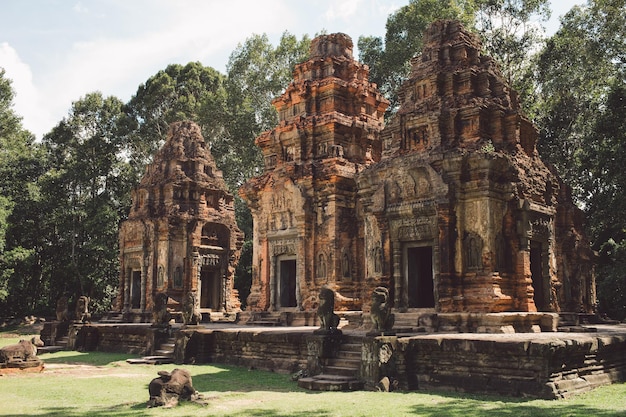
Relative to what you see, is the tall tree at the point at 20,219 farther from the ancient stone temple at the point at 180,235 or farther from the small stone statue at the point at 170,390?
the small stone statue at the point at 170,390

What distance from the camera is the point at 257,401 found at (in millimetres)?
9625

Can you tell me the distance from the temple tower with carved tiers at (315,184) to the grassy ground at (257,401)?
6493 mm

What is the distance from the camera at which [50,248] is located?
34.1 meters

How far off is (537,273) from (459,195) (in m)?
3.30

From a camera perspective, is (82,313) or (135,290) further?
(135,290)

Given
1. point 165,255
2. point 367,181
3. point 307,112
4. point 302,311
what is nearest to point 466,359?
point 367,181

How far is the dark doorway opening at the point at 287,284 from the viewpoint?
A: 20.6m

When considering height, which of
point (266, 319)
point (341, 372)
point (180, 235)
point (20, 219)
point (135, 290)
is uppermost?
point (20, 219)

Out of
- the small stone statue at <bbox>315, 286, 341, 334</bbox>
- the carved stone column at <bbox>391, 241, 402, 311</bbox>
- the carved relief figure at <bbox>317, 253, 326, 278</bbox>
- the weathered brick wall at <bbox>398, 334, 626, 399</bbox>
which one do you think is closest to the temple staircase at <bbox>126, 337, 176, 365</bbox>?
the carved relief figure at <bbox>317, 253, 326, 278</bbox>

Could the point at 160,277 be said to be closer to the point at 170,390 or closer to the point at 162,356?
the point at 162,356

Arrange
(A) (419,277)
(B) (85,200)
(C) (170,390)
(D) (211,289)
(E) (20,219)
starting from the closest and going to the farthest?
(C) (170,390) < (A) (419,277) < (D) (211,289) < (E) (20,219) < (B) (85,200)

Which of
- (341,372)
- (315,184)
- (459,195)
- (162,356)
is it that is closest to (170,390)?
(341,372)

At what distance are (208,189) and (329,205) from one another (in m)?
7.99

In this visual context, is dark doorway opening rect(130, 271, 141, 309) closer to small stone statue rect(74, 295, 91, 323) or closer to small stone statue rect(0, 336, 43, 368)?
small stone statue rect(74, 295, 91, 323)
